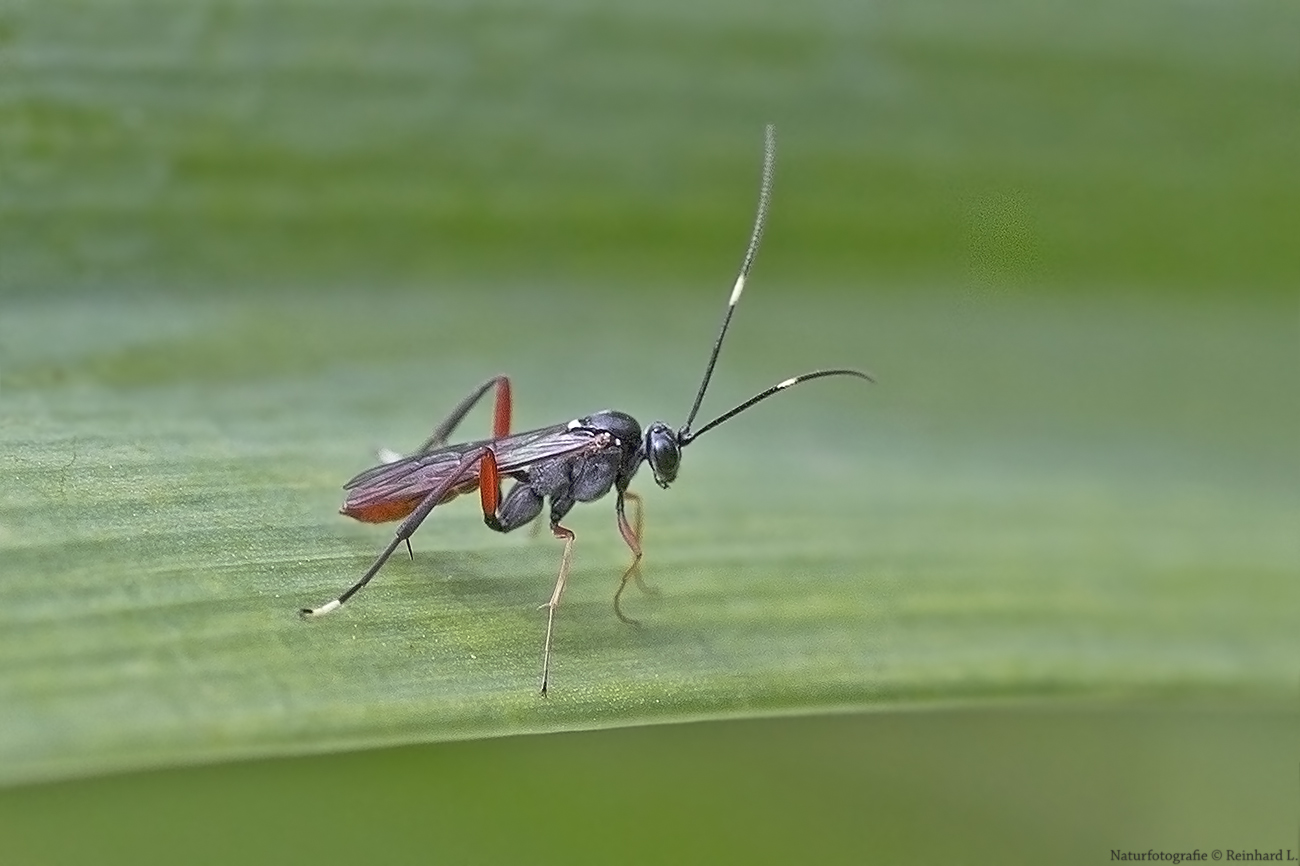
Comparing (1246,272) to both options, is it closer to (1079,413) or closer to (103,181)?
(1079,413)

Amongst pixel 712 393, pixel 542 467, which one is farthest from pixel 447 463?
pixel 712 393

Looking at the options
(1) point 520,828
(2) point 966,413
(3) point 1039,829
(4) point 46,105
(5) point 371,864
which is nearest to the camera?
(5) point 371,864

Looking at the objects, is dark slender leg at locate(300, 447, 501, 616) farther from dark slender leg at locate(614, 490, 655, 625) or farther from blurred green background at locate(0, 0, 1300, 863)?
dark slender leg at locate(614, 490, 655, 625)

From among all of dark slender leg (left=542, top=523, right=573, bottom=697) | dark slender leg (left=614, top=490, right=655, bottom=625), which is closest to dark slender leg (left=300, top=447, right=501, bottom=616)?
dark slender leg (left=542, top=523, right=573, bottom=697)

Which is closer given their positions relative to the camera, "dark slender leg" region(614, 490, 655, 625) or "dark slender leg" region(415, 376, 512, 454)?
"dark slender leg" region(614, 490, 655, 625)

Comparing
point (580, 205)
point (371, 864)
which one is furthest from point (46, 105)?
point (371, 864)

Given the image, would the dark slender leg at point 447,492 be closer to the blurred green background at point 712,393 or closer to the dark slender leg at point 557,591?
the blurred green background at point 712,393
